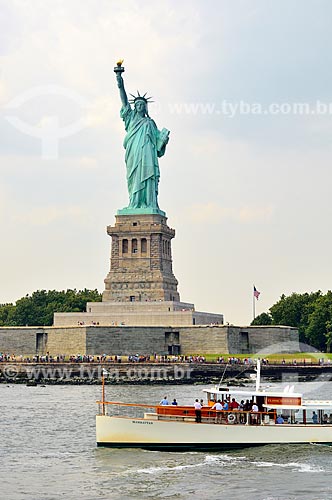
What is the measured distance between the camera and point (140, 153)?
119312 millimetres

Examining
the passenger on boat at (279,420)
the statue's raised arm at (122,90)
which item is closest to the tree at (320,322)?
the statue's raised arm at (122,90)

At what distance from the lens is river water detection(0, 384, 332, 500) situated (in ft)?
131

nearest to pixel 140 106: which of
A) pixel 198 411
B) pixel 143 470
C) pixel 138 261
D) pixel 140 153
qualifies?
pixel 140 153

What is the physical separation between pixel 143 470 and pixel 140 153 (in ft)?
253

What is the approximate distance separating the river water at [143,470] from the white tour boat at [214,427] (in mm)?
514

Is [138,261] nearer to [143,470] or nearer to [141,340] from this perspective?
[141,340]

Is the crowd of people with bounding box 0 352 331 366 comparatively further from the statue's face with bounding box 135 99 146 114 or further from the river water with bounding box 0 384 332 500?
the river water with bounding box 0 384 332 500

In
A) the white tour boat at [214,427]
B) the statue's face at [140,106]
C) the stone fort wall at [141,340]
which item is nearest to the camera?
the white tour boat at [214,427]

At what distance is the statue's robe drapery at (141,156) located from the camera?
119 meters

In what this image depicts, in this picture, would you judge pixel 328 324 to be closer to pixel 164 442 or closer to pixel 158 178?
pixel 158 178

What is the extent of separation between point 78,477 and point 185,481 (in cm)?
417

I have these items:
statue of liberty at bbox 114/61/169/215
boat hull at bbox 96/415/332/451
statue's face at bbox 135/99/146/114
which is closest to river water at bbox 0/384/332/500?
boat hull at bbox 96/415/332/451

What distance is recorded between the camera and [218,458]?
155 ft

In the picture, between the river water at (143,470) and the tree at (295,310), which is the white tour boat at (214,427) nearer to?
the river water at (143,470)
